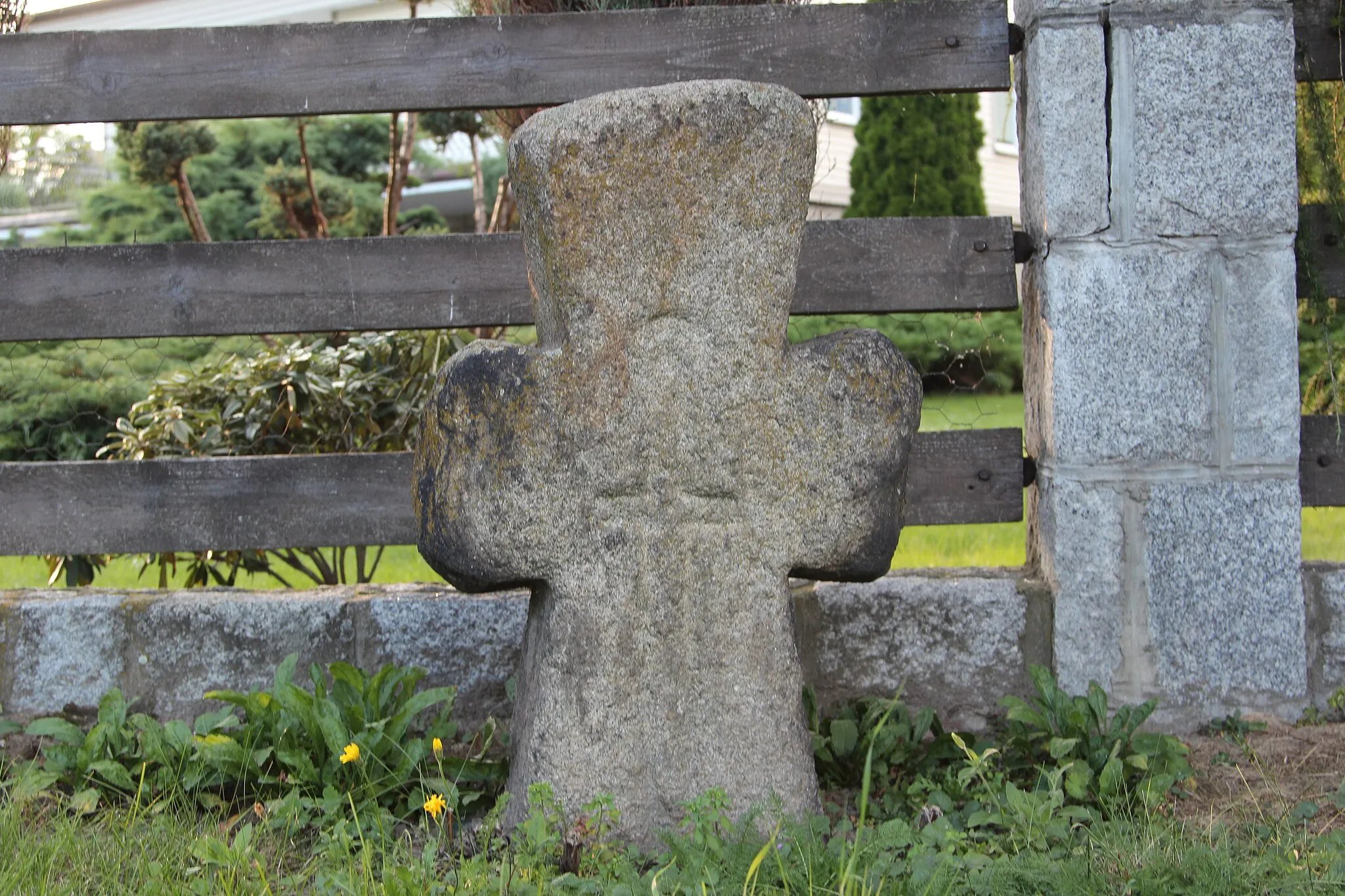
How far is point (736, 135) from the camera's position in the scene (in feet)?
7.01

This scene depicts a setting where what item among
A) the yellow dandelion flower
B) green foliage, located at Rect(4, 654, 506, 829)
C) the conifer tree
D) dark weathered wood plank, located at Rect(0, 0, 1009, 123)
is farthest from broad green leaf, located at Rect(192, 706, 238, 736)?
the conifer tree

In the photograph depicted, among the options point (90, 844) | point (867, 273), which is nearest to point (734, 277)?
point (867, 273)

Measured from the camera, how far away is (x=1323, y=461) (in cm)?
310

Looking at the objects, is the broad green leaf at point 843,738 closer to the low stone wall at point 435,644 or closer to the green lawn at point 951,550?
the low stone wall at point 435,644

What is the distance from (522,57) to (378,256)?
60 cm

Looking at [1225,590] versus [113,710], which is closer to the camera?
[113,710]

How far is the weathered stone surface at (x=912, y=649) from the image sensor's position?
2.99 meters

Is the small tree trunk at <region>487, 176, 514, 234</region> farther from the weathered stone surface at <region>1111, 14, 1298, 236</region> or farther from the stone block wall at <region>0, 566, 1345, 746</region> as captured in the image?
the weathered stone surface at <region>1111, 14, 1298, 236</region>

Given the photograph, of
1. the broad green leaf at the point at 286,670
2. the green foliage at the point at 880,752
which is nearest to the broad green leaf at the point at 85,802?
the broad green leaf at the point at 286,670

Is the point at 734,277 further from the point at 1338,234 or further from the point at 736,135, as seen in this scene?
the point at 1338,234

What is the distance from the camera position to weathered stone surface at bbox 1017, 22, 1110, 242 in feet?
9.43

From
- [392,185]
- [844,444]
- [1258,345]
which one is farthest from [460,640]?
[392,185]

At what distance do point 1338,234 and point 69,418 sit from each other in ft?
15.1

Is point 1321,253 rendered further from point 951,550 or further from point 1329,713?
point 951,550
